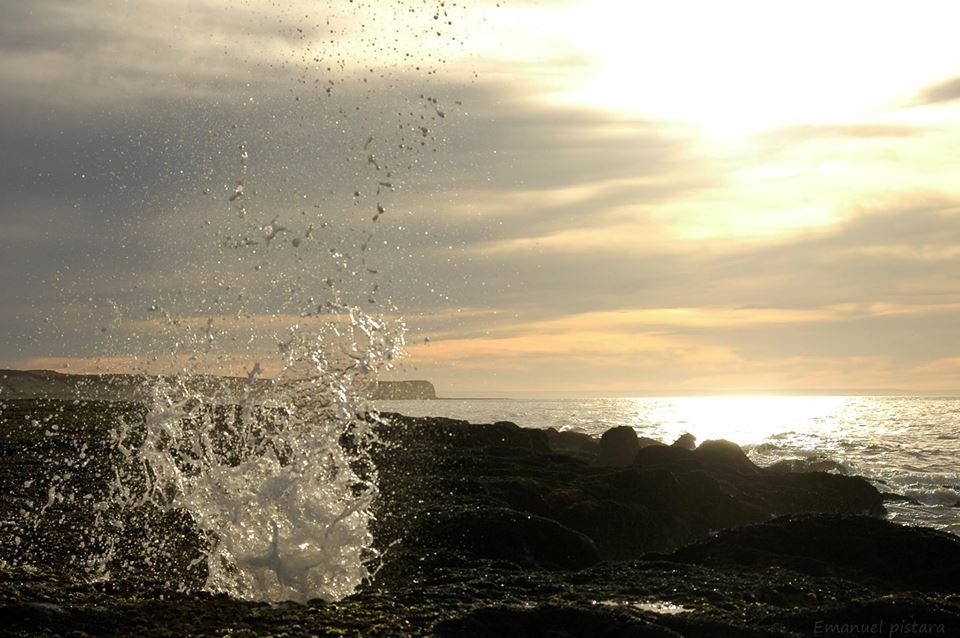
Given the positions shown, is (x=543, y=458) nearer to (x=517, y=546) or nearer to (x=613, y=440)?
(x=613, y=440)

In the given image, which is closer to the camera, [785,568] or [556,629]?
[556,629]

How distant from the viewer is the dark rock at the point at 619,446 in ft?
104

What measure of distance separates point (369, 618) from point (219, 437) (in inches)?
702

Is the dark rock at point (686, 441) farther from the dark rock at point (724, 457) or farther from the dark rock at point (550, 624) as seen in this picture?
the dark rock at point (550, 624)

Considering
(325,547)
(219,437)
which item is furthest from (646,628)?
(219,437)

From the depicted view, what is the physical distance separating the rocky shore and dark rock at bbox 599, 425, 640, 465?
7.41 metres

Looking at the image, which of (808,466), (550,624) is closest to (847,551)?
(550,624)

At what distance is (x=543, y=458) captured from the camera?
2405 cm

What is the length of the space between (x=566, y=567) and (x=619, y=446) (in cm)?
1960

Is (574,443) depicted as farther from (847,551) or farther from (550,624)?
(550,624)

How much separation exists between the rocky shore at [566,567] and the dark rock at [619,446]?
7.41 metres

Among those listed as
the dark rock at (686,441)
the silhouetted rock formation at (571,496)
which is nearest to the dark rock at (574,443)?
the dark rock at (686,441)

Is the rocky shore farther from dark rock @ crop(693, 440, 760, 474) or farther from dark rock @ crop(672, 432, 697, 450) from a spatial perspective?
dark rock @ crop(672, 432, 697, 450)

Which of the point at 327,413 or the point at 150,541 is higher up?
the point at 327,413
